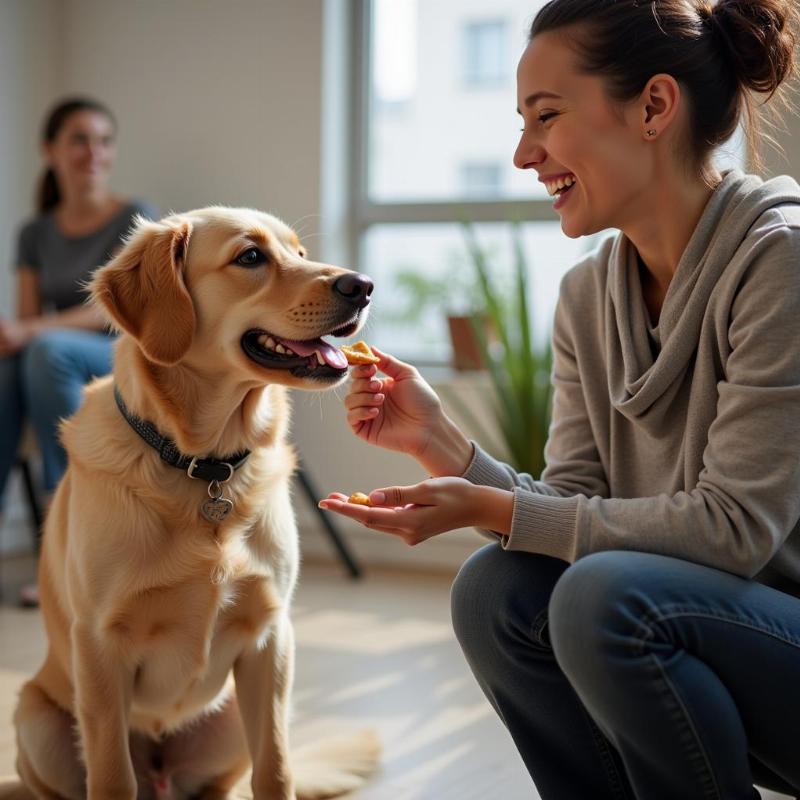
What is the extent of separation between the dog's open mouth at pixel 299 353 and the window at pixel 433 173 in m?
1.94

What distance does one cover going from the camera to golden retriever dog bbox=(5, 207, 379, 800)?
1.46m

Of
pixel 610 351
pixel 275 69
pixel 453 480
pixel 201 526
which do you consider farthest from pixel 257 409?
pixel 275 69

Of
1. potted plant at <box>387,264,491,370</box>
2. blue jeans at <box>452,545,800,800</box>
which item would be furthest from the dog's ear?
potted plant at <box>387,264,491,370</box>

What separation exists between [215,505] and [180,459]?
0.08 meters

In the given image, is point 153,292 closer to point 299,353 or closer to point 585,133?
point 299,353

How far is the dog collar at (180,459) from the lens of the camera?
1514 millimetres

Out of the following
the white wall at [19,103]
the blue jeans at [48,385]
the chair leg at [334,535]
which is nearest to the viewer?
the blue jeans at [48,385]

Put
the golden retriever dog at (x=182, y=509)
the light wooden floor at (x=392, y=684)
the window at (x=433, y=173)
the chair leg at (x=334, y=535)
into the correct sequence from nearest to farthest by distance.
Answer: the golden retriever dog at (x=182, y=509), the light wooden floor at (x=392, y=684), the chair leg at (x=334, y=535), the window at (x=433, y=173)

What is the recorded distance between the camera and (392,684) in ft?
7.82

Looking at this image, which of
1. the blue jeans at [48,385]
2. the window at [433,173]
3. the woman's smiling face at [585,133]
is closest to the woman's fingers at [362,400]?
the woman's smiling face at [585,133]

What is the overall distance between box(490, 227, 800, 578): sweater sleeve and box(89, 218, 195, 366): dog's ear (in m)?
0.56

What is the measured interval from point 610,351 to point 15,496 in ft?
9.41

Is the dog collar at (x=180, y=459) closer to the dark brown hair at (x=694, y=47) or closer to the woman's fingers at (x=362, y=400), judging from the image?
the woman's fingers at (x=362, y=400)

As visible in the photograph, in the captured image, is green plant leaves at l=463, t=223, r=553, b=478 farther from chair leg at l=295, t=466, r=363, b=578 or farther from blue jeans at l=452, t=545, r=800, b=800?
blue jeans at l=452, t=545, r=800, b=800
